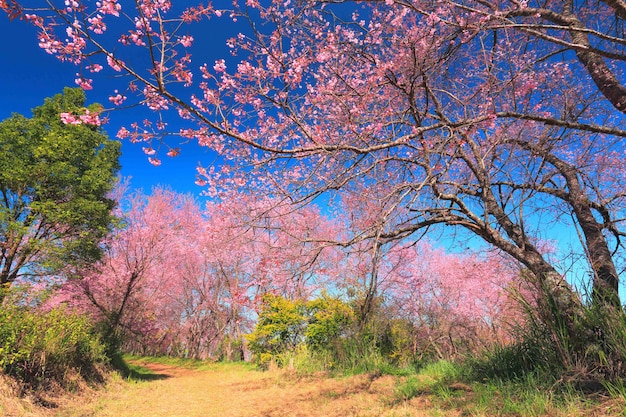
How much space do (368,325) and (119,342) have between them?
8.11 meters

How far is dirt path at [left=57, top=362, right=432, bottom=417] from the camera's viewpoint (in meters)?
4.74

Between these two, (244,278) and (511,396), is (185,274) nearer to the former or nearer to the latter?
(244,278)

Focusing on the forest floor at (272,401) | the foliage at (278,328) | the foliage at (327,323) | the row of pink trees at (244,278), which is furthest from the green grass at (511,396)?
the foliage at (278,328)

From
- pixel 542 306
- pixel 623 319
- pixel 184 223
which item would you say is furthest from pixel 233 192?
pixel 184 223

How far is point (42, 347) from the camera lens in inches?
211

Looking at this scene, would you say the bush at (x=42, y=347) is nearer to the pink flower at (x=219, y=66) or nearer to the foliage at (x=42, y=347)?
the foliage at (x=42, y=347)

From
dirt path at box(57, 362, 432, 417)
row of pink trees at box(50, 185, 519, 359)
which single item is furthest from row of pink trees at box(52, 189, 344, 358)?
dirt path at box(57, 362, 432, 417)

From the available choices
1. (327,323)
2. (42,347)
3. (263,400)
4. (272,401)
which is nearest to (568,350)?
(272,401)

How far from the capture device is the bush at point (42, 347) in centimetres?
486

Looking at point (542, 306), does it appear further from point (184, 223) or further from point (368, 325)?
point (184, 223)

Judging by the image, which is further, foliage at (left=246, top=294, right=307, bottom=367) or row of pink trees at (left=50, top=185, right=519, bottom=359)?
foliage at (left=246, top=294, right=307, bottom=367)

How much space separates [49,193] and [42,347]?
622 centimetres

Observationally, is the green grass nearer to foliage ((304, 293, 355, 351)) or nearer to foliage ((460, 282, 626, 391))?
foliage ((460, 282, 626, 391))

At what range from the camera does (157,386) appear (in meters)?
8.81
